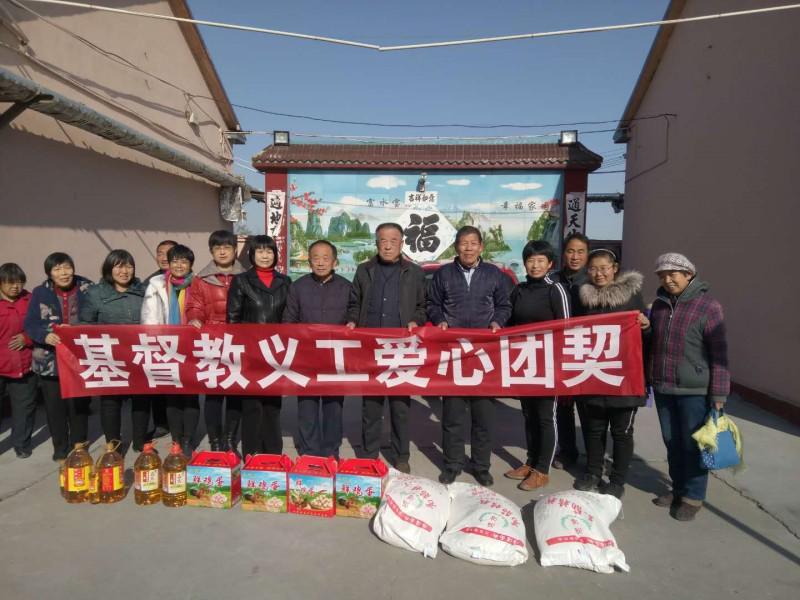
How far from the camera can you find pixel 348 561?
2588 millimetres

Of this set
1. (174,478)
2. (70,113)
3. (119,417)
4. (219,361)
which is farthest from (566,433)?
(70,113)

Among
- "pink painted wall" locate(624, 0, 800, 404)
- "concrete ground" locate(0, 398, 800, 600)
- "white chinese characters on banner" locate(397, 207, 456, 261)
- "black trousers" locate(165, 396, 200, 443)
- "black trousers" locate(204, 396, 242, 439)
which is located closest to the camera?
"concrete ground" locate(0, 398, 800, 600)

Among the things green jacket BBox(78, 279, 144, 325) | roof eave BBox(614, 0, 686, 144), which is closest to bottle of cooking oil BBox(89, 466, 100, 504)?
green jacket BBox(78, 279, 144, 325)

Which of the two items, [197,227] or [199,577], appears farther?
[197,227]

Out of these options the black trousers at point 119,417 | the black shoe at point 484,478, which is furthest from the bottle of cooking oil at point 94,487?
the black shoe at point 484,478

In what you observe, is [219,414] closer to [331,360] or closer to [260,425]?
[260,425]

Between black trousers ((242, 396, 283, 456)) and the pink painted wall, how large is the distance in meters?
4.88

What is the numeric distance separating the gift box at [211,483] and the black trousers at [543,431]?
2.02 metres

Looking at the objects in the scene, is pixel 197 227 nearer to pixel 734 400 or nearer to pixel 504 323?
pixel 504 323

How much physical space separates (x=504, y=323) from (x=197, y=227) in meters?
8.36

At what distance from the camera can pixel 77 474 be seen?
3125mm

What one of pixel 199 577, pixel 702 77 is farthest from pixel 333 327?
pixel 702 77

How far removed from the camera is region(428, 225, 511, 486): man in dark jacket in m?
3.49

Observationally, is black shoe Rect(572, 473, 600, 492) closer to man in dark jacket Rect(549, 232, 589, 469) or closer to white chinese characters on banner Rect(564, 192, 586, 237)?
man in dark jacket Rect(549, 232, 589, 469)
